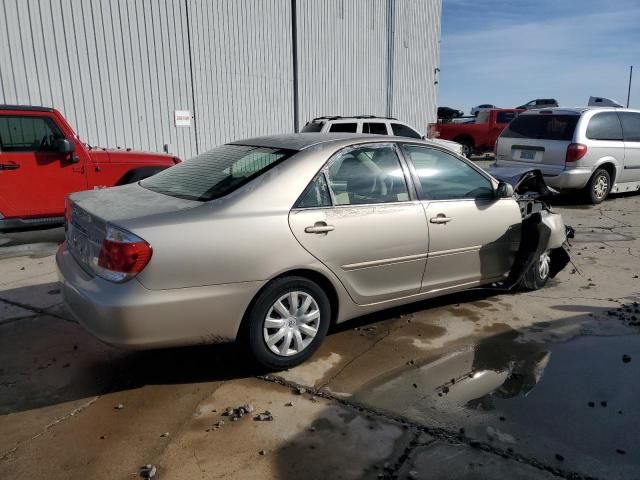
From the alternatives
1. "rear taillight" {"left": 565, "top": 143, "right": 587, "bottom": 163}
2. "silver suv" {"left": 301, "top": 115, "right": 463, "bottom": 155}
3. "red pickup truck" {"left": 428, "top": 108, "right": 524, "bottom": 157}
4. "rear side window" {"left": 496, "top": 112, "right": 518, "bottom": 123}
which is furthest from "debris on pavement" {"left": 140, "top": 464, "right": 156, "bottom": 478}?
"rear side window" {"left": 496, "top": 112, "right": 518, "bottom": 123}

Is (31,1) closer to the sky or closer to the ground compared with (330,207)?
closer to the sky

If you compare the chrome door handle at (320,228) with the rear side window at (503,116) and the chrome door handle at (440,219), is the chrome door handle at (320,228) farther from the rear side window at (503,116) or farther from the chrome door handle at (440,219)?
the rear side window at (503,116)

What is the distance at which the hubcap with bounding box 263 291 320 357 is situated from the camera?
3.39 meters

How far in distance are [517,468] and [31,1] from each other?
1022 centimetres

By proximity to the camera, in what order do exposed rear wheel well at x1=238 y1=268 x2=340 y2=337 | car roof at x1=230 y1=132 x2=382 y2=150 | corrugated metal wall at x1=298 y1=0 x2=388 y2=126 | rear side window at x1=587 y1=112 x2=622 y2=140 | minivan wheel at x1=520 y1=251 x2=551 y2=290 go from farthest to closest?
corrugated metal wall at x1=298 y1=0 x2=388 y2=126
rear side window at x1=587 y1=112 x2=622 y2=140
minivan wheel at x1=520 y1=251 x2=551 y2=290
car roof at x1=230 y1=132 x2=382 y2=150
exposed rear wheel well at x1=238 y1=268 x2=340 y2=337

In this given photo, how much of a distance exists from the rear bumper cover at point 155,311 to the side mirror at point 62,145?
4050 millimetres

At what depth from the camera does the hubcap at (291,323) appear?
3.39 m

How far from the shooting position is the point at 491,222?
14.8 ft

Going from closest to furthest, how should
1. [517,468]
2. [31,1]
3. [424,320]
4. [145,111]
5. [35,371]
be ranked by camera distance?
[517,468]
[35,371]
[424,320]
[31,1]
[145,111]

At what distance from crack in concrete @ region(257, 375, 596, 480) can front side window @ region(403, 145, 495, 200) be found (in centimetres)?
172

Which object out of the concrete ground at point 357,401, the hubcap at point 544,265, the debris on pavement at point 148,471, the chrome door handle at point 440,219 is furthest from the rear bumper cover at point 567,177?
the debris on pavement at point 148,471

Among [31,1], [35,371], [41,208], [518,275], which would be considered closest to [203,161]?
[35,371]

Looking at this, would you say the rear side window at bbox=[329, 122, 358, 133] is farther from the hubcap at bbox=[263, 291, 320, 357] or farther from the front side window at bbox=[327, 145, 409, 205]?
the hubcap at bbox=[263, 291, 320, 357]

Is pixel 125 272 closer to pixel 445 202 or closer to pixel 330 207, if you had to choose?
pixel 330 207
